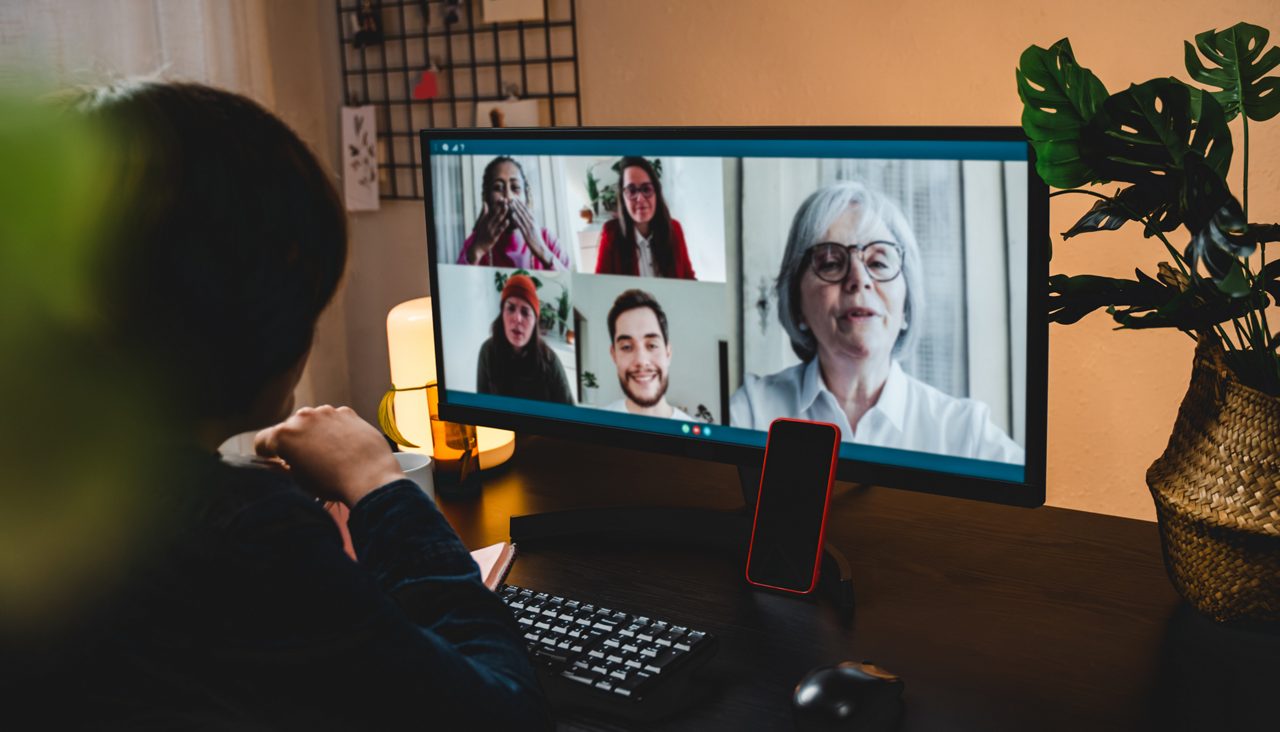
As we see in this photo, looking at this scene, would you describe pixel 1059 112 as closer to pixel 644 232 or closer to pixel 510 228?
pixel 644 232

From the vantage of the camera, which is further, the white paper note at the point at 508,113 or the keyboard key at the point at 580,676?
the white paper note at the point at 508,113

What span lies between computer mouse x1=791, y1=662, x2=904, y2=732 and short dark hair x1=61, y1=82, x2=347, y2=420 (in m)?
0.46

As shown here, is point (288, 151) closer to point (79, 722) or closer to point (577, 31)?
point (79, 722)

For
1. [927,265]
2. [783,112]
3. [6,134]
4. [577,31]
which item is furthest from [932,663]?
[577,31]

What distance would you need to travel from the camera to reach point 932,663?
908mm

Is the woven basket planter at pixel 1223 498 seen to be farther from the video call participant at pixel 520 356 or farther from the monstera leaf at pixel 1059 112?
the video call participant at pixel 520 356

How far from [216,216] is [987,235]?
0.66 meters

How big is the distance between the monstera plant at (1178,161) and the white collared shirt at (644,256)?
1.24ft

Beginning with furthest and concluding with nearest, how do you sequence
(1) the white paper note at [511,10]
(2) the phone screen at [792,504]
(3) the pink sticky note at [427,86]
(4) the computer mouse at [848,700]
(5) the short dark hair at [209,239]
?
(3) the pink sticky note at [427,86] < (1) the white paper note at [511,10] < (2) the phone screen at [792,504] < (4) the computer mouse at [848,700] < (5) the short dark hair at [209,239]

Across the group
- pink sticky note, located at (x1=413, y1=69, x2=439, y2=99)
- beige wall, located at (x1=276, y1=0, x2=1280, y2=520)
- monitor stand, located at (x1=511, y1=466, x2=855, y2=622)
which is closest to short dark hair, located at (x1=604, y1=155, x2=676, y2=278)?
monitor stand, located at (x1=511, y1=466, x2=855, y2=622)

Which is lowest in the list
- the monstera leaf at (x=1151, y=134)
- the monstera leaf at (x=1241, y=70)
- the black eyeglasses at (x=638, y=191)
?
the black eyeglasses at (x=638, y=191)

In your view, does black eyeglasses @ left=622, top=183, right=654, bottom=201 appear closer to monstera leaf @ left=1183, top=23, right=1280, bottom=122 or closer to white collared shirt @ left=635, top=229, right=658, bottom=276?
white collared shirt @ left=635, top=229, right=658, bottom=276

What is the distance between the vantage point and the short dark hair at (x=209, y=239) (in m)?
0.51

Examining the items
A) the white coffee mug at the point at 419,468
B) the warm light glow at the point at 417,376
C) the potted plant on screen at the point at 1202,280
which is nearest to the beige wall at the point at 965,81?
the warm light glow at the point at 417,376
